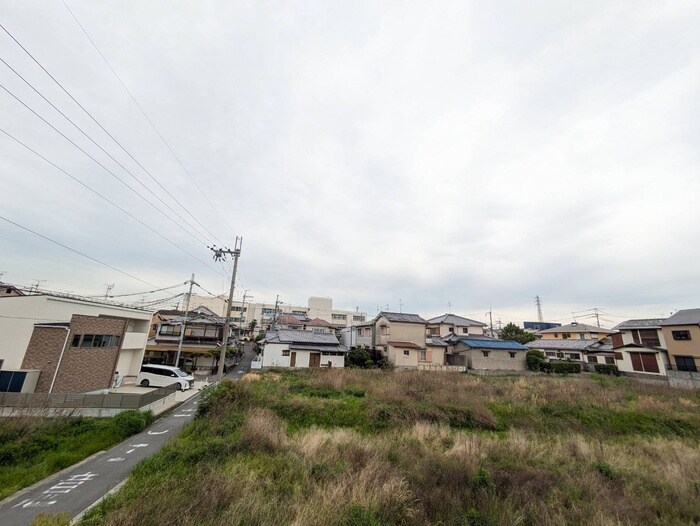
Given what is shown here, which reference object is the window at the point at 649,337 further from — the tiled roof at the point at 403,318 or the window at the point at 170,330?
the window at the point at 170,330

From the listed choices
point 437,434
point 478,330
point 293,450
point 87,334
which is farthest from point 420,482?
point 478,330

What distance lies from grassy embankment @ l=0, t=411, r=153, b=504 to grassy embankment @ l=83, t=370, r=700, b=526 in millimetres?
3076

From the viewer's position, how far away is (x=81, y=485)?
25.4 ft

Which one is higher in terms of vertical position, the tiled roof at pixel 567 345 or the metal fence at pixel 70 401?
the tiled roof at pixel 567 345

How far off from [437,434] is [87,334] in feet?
69.4

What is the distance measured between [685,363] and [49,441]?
46221 millimetres

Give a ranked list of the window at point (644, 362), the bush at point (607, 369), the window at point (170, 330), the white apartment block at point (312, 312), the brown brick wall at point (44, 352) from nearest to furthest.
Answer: the brown brick wall at point (44, 352), the window at point (644, 362), the bush at point (607, 369), the window at point (170, 330), the white apartment block at point (312, 312)

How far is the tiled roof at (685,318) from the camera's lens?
1096 inches

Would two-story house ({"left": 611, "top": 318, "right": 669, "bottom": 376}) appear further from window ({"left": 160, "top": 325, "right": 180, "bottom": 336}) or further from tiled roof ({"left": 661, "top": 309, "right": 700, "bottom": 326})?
window ({"left": 160, "top": 325, "right": 180, "bottom": 336})

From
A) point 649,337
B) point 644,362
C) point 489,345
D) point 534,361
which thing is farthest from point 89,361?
point 649,337

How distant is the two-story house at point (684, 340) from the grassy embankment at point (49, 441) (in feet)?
144

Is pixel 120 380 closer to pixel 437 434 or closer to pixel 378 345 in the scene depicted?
pixel 437 434

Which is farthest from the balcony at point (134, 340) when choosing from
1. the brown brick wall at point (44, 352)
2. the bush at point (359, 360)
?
the bush at point (359, 360)

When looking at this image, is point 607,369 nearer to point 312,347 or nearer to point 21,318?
point 312,347
